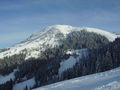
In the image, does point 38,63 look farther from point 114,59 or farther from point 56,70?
point 114,59

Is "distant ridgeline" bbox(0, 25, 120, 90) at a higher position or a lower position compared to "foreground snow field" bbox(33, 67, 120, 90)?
lower

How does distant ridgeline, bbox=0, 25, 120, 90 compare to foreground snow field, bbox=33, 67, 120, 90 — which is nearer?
foreground snow field, bbox=33, 67, 120, 90

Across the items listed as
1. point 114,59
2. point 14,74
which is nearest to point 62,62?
point 14,74

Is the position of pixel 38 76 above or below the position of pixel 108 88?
below

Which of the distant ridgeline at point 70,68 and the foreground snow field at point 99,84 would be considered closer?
the foreground snow field at point 99,84

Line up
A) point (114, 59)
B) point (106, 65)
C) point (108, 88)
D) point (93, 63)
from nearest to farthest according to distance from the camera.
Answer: point (108, 88)
point (106, 65)
point (114, 59)
point (93, 63)

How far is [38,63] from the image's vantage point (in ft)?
639

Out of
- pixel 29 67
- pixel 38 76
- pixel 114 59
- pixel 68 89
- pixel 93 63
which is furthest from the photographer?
pixel 29 67

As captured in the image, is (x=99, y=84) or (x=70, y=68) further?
(x=70, y=68)

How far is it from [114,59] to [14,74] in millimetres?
99173

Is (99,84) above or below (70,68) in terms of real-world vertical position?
above

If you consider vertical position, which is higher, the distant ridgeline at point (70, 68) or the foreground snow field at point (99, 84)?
the foreground snow field at point (99, 84)

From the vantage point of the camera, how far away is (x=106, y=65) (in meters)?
101

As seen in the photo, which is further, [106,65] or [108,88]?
[106,65]
